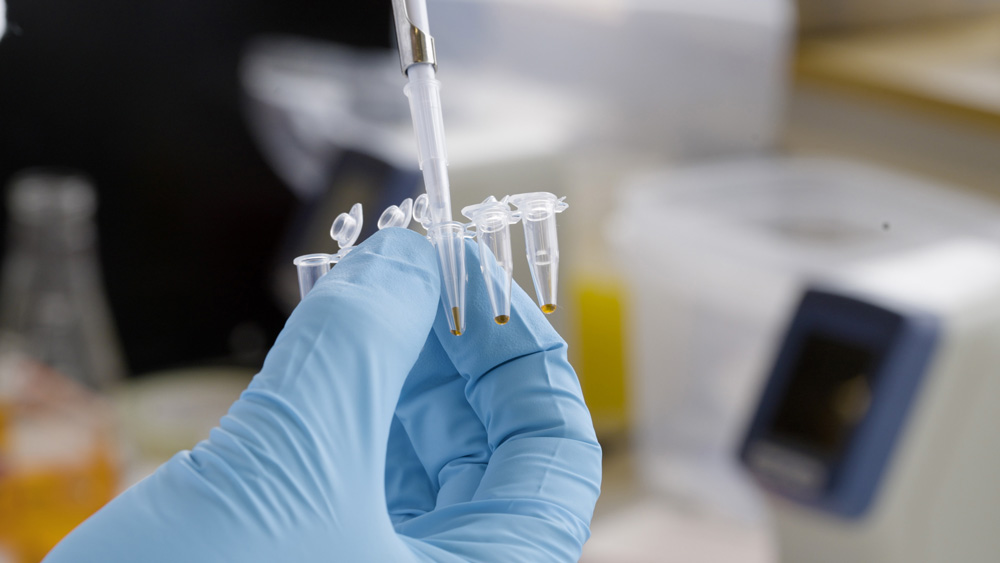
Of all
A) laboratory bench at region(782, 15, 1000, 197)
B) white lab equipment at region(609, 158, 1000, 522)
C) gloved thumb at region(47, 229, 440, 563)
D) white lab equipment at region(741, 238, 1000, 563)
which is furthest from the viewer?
laboratory bench at region(782, 15, 1000, 197)

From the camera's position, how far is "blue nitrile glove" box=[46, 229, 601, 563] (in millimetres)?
253

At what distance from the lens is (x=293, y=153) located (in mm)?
1112

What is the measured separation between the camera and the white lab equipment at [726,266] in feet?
2.03

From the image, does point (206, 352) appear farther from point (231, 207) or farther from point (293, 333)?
point (293, 333)

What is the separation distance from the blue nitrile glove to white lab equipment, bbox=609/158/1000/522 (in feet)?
1.07

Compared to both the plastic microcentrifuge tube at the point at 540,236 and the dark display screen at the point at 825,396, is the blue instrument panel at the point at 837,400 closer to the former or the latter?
the dark display screen at the point at 825,396

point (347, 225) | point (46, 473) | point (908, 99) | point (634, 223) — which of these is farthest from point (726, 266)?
point (46, 473)

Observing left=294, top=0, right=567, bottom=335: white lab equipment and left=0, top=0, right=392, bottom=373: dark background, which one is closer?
left=294, top=0, right=567, bottom=335: white lab equipment

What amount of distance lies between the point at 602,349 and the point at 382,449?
547 millimetres

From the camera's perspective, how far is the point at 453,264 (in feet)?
1.01

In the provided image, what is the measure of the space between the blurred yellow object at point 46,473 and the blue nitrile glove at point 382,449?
1.50 feet

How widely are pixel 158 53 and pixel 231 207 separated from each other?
0.23 meters

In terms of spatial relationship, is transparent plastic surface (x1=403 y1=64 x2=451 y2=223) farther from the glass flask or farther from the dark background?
the dark background

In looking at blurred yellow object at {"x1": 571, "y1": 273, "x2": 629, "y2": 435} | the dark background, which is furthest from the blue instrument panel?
the dark background
